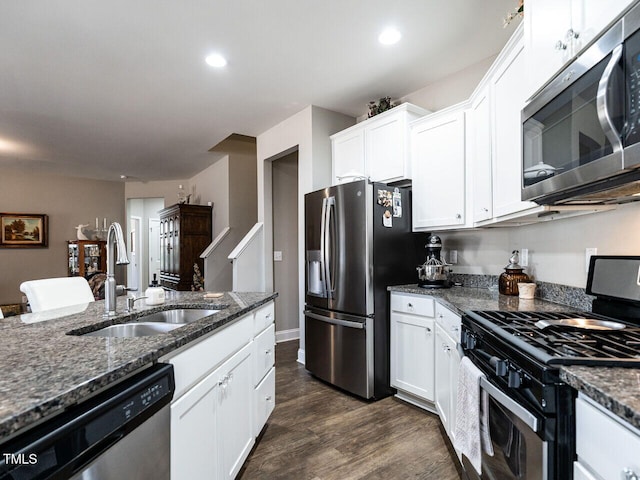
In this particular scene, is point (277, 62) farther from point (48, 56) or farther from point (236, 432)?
point (236, 432)

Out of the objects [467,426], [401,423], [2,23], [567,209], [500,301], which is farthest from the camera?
[401,423]

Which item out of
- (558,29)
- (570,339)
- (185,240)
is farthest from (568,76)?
(185,240)

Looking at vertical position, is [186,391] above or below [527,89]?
below

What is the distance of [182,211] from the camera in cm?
594

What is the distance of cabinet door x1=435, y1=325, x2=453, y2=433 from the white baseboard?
262cm

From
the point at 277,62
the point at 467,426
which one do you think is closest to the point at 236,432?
the point at 467,426

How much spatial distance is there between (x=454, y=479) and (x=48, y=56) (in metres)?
3.87

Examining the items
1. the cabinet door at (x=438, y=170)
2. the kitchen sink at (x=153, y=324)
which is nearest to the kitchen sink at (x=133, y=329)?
the kitchen sink at (x=153, y=324)

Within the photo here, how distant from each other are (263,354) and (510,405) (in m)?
1.47

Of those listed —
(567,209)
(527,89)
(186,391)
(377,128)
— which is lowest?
(186,391)

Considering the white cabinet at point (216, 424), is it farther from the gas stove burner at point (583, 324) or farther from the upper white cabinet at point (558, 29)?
the upper white cabinet at point (558, 29)

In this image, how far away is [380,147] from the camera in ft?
10.9

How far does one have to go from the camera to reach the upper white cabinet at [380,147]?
3.12 meters

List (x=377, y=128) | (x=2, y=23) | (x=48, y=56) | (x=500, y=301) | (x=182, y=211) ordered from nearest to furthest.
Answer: (x=500, y=301) < (x=2, y=23) < (x=48, y=56) < (x=377, y=128) < (x=182, y=211)
